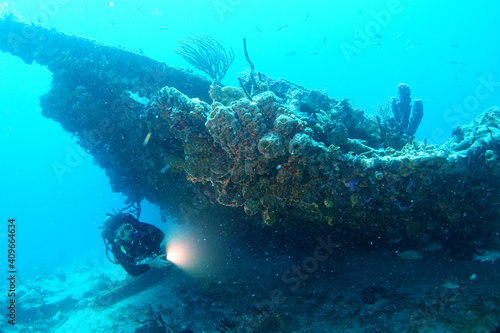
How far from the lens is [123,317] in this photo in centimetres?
638

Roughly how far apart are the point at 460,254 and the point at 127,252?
24.5 feet

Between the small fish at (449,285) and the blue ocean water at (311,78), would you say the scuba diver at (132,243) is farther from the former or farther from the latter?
the blue ocean water at (311,78)

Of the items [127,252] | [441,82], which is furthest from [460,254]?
[441,82]

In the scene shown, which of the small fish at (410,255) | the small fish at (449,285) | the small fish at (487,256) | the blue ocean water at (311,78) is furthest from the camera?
the blue ocean water at (311,78)

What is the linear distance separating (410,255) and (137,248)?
6500 mm

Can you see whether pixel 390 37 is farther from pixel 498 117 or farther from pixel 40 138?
pixel 40 138

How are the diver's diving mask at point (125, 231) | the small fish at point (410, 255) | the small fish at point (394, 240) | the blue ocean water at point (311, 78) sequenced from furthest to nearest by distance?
the blue ocean water at point (311, 78) < the diver's diving mask at point (125, 231) < the small fish at point (394, 240) < the small fish at point (410, 255)

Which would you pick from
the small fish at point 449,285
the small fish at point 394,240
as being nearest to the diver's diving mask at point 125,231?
the small fish at point 394,240

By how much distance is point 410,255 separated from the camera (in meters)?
4.33

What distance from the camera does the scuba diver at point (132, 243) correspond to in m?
6.27

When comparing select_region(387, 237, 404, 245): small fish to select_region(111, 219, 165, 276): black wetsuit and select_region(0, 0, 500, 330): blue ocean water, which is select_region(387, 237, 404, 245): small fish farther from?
select_region(0, 0, 500, 330): blue ocean water

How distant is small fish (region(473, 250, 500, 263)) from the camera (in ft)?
12.6

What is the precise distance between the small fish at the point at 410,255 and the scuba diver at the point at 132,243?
5312 mm

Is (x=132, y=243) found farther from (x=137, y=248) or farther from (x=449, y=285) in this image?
(x=449, y=285)
